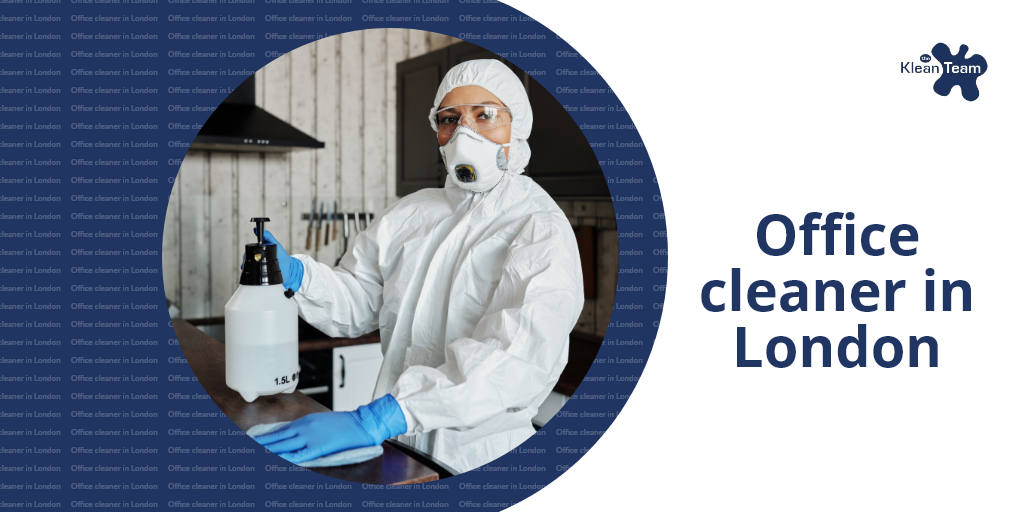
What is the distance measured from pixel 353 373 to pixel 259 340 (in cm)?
145

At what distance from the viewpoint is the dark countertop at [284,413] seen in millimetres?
941

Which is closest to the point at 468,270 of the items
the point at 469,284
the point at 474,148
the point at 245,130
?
the point at 469,284

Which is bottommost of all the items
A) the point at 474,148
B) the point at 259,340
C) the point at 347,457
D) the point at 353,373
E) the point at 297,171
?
the point at 353,373

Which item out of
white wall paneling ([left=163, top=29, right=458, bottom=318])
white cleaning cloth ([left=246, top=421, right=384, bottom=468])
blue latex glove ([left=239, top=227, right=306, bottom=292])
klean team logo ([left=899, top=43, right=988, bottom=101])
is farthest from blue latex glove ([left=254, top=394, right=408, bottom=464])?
white wall paneling ([left=163, top=29, right=458, bottom=318])

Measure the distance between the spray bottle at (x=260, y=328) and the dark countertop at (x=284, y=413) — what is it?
0.09 ft

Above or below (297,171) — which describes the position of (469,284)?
below

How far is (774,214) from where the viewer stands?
4.93 feet

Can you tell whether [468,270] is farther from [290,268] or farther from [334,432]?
[334,432]

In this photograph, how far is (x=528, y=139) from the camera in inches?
98.3

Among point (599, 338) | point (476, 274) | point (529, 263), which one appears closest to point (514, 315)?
point (529, 263)

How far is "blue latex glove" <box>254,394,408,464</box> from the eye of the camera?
96 centimetres

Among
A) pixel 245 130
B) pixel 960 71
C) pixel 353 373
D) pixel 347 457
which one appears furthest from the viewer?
pixel 245 130

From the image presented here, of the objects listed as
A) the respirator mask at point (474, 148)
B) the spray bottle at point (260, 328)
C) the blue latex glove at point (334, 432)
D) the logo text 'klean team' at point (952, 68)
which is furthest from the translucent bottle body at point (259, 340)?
the logo text 'klean team' at point (952, 68)

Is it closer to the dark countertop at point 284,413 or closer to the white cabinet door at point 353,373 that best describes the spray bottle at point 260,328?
the dark countertop at point 284,413
